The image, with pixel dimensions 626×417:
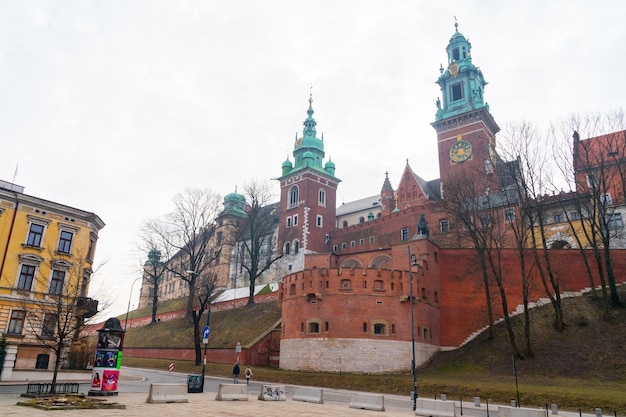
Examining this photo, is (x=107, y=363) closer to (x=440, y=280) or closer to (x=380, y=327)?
(x=380, y=327)

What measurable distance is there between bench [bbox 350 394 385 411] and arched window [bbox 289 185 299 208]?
5292cm

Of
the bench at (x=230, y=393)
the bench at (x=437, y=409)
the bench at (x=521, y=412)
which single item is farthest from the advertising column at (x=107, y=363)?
the bench at (x=521, y=412)

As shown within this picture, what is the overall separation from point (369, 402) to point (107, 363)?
35.9 ft

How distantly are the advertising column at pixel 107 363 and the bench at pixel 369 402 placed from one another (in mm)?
9915

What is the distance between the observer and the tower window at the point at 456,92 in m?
66.8

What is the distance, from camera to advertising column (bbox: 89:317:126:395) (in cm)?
1877

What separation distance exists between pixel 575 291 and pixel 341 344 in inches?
752

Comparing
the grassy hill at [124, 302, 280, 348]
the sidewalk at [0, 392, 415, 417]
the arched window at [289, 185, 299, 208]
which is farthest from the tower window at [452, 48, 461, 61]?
the sidewalk at [0, 392, 415, 417]

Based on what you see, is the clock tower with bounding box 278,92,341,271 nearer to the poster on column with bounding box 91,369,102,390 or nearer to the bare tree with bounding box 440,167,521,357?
the bare tree with bounding box 440,167,521,357

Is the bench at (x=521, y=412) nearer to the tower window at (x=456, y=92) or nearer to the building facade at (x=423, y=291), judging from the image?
the building facade at (x=423, y=291)

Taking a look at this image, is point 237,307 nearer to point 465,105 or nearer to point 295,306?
point 295,306

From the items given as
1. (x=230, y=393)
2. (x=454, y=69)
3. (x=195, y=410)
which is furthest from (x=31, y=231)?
(x=454, y=69)

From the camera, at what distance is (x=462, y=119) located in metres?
64.1

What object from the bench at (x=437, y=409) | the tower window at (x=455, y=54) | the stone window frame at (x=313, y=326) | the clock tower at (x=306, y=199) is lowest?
the bench at (x=437, y=409)
